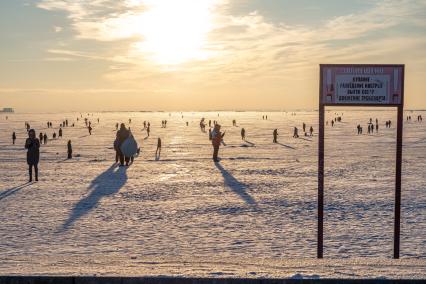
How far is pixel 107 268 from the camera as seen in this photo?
5062mm

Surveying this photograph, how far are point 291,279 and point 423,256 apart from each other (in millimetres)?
3722

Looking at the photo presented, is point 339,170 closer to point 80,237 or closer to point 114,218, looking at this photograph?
point 114,218

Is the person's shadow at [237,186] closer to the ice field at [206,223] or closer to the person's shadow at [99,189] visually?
the ice field at [206,223]

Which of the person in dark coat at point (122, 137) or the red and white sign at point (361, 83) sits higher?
the red and white sign at point (361, 83)

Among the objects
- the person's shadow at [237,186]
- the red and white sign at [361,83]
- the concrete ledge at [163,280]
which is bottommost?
the person's shadow at [237,186]

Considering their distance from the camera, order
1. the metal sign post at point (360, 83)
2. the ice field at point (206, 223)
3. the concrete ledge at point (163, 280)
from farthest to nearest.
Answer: the metal sign post at point (360, 83)
the ice field at point (206, 223)
the concrete ledge at point (163, 280)

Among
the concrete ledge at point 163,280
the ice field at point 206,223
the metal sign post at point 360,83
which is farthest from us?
the metal sign post at point 360,83

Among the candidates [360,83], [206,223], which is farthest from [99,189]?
[360,83]

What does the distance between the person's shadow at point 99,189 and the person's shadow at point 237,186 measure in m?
3.38

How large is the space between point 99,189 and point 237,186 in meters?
4.12

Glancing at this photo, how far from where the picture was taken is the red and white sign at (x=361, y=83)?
19.7 ft

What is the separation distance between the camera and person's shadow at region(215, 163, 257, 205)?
11648mm

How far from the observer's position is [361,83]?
603 cm

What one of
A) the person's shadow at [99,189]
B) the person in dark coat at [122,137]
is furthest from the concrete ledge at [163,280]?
the person in dark coat at [122,137]
